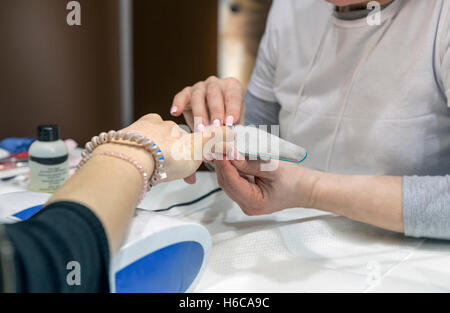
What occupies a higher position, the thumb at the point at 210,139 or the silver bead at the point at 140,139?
the silver bead at the point at 140,139

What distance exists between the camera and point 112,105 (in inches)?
72.6

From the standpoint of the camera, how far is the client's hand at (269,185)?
2.12 feet

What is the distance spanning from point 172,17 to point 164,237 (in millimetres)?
1663

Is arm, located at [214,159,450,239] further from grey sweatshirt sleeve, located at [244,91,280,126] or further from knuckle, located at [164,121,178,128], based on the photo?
grey sweatshirt sleeve, located at [244,91,280,126]

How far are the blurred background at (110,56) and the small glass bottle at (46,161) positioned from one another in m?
0.72

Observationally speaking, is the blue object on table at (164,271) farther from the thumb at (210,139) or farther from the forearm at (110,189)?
the thumb at (210,139)

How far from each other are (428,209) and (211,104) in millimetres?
384

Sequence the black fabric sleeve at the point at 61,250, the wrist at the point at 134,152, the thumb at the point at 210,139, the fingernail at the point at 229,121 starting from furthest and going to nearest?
the fingernail at the point at 229,121
the thumb at the point at 210,139
the wrist at the point at 134,152
the black fabric sleeve at the point at 61,250

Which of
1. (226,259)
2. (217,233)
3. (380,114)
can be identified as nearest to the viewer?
(226,259)

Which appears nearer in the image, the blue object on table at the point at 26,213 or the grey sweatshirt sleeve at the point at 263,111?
the blue object on table at the point at 26,213

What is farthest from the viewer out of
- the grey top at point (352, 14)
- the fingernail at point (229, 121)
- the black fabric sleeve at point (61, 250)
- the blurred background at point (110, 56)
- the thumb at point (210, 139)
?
the blurred background at point (110, 56)

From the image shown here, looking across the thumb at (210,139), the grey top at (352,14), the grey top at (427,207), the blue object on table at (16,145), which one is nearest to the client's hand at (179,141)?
the thumb at (210,139)
